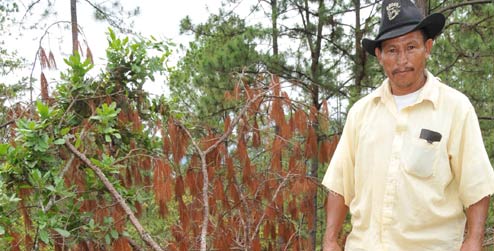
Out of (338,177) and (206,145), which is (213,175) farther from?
(338,177)

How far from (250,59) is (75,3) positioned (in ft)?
8.40

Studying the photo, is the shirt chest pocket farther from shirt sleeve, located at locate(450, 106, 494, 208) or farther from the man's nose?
the man's nose

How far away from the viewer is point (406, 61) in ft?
5.79

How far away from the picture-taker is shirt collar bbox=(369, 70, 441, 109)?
1730 mm

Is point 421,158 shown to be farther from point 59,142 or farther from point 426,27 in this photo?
point 59,142

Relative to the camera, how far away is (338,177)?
195 cm

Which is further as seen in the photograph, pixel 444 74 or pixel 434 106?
pixel 444 74

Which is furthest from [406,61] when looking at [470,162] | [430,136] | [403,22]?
[470,162]

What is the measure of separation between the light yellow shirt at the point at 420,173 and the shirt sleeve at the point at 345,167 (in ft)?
0.23

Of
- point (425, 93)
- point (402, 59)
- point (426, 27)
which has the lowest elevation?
point (425, 93)

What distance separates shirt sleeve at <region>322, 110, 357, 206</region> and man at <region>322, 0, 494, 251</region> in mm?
15

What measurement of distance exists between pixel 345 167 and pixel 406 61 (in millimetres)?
392

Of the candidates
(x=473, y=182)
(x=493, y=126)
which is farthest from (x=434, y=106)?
(x=493, y=126)

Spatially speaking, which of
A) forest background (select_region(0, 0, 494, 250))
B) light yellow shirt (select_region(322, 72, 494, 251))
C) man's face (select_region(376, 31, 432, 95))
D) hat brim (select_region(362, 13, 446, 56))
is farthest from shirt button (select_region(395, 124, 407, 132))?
forest background (select_region(0, 0, 494, 250))
